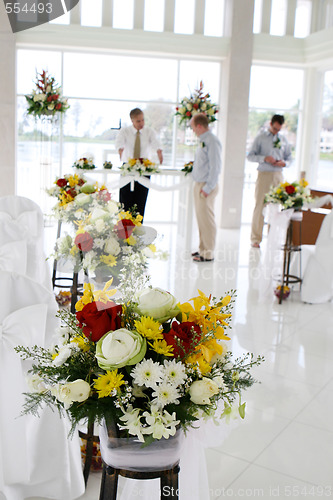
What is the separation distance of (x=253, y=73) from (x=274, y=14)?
3.67 ft

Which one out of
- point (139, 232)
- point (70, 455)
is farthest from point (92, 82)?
point (70, 455)

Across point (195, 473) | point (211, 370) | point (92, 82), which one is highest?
point (92, 82)

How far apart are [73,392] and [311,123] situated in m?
11.0

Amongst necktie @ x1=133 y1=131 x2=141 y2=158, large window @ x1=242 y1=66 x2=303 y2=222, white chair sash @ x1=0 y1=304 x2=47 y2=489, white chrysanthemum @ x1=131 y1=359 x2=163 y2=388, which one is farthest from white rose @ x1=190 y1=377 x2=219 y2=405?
large window @ x1=242 y1=66 x2=303 y2=222

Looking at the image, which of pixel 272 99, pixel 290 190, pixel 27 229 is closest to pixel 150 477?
pixel 27 229

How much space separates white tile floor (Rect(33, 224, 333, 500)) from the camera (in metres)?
2.90

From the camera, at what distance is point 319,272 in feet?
20.4

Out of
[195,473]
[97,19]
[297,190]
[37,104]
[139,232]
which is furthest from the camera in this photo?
[97,19]

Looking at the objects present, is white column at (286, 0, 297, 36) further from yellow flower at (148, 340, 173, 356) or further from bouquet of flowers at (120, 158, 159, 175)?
yellow flower at (148, 340, 173, 356)

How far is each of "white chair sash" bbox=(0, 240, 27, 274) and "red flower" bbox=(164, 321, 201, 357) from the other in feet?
4.84

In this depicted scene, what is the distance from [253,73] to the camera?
1131cm

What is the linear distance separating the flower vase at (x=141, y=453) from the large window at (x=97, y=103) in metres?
9.21

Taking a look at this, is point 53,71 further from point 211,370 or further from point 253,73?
point 211,370

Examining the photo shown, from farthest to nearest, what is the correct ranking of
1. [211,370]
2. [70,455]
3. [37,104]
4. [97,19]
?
[97,19]
[37,104]
[70,455]
[211,370]
